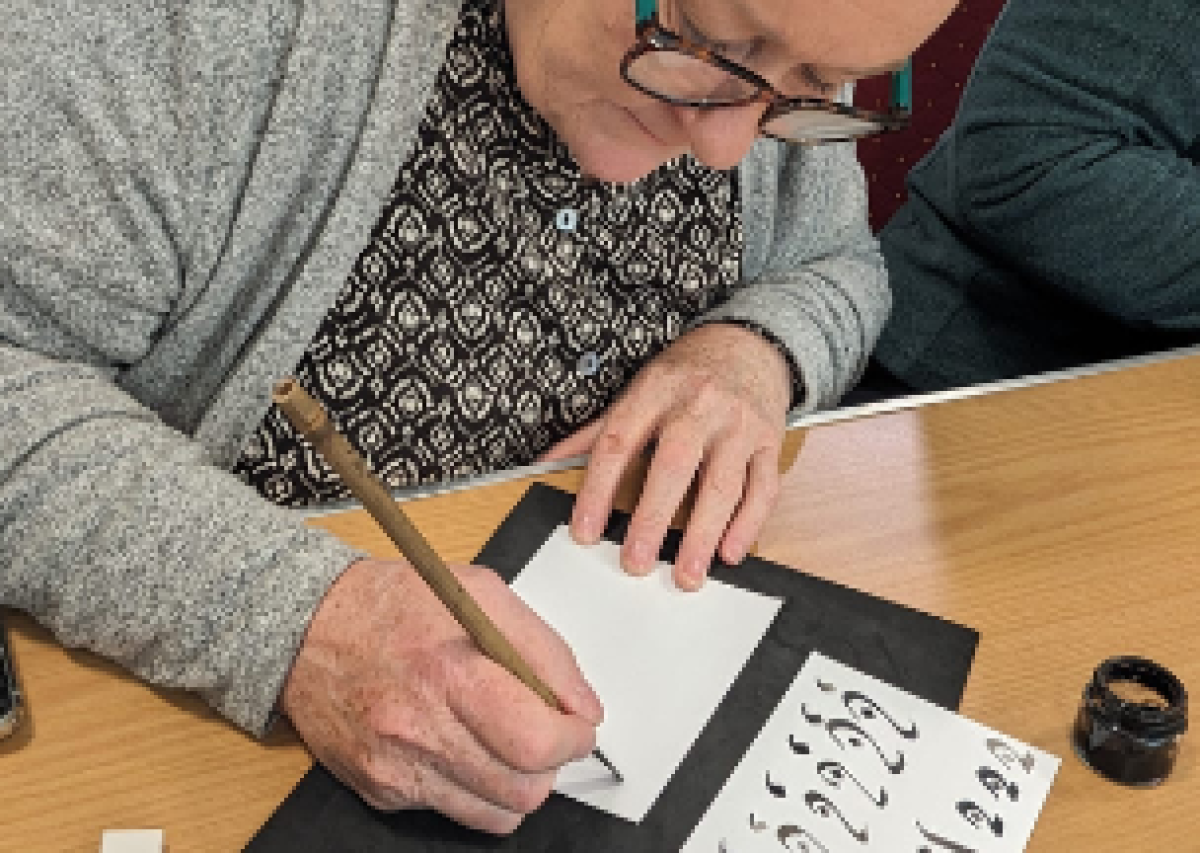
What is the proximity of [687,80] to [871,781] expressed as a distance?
0.50 meters

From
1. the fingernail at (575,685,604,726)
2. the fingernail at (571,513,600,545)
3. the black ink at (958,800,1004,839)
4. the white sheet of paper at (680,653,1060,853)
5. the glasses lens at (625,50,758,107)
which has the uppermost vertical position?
the glasses lens at (625,50,758,107)

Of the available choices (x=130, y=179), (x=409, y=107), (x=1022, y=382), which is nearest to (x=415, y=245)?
(x=409, y=107)

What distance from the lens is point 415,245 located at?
107 cm

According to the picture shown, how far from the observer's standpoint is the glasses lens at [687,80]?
35.4 inches

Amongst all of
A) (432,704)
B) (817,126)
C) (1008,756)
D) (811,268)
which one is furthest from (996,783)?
(811,268)

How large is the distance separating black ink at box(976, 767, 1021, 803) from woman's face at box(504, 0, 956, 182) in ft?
1.59

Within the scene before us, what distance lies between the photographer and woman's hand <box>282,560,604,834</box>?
2.64 feet

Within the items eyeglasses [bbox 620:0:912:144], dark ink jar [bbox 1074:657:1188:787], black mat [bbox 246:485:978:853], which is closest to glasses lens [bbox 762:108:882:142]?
eyeglasses [bbox 620:0:912:144]

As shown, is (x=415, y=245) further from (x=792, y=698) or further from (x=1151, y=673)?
(x=1151, y=673)

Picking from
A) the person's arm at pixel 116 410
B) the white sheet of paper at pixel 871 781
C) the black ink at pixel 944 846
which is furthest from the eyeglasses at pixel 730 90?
Result: the black ink at pixel 944 846

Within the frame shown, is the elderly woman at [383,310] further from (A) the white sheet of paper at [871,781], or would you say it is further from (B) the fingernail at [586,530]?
(A) the white sheet of paper at [871,781]

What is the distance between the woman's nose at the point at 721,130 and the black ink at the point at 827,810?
47 centimetres

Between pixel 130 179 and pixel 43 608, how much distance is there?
0.31 m

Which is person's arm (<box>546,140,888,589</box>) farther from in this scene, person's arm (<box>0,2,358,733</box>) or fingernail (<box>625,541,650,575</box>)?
person's arm (<box>0,2,358,733</box>)
